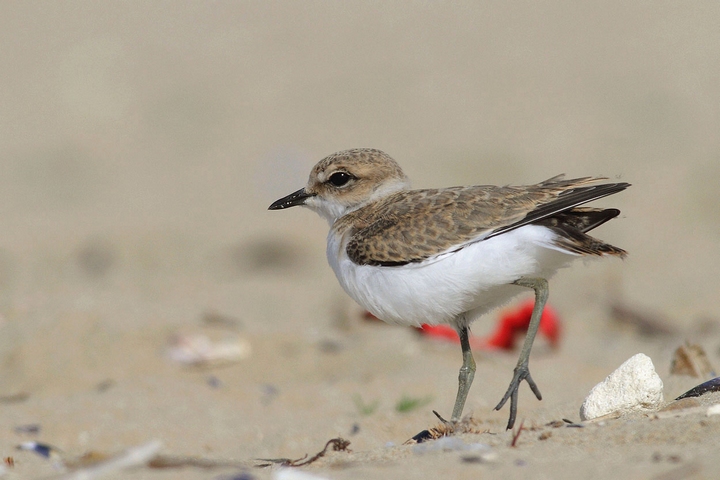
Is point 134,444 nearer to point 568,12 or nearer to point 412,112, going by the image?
point 412,112

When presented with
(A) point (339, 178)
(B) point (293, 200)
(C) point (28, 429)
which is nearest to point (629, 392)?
(A) point (339, 178)

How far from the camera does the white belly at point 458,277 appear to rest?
13.0ft

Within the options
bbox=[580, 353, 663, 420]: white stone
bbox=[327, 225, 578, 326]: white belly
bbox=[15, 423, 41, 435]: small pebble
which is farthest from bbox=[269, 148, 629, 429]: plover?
bbox=[15, 423, 41, 435]: small pebble

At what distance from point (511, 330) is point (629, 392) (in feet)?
9.41

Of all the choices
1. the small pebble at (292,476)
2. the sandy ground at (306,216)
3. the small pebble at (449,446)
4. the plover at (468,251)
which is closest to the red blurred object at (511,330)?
the sandy ground at (306,216)

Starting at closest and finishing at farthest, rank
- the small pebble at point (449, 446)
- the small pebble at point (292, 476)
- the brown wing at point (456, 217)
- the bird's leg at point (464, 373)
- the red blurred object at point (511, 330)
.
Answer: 1. the small pebble at point (292, 476)
2. the small pebble at point (449, 446)
3. the brown wing at point (456, 217)
4. the bird's leg at point (464, 373)
5. the red blurred object at point (511, 330)

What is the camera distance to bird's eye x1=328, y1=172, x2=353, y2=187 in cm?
488

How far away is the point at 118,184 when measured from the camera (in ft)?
40.3

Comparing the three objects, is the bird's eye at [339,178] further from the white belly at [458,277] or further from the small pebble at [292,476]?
the small pebble at [292,476]

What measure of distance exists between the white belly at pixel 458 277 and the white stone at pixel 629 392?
0.52 meters

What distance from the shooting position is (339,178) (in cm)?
490

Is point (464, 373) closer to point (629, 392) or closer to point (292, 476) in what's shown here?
point (629, 392)

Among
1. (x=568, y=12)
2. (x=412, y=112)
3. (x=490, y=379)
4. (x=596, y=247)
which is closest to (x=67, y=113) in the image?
(x=412, y=112)

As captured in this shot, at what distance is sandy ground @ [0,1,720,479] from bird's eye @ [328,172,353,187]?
1297mm
